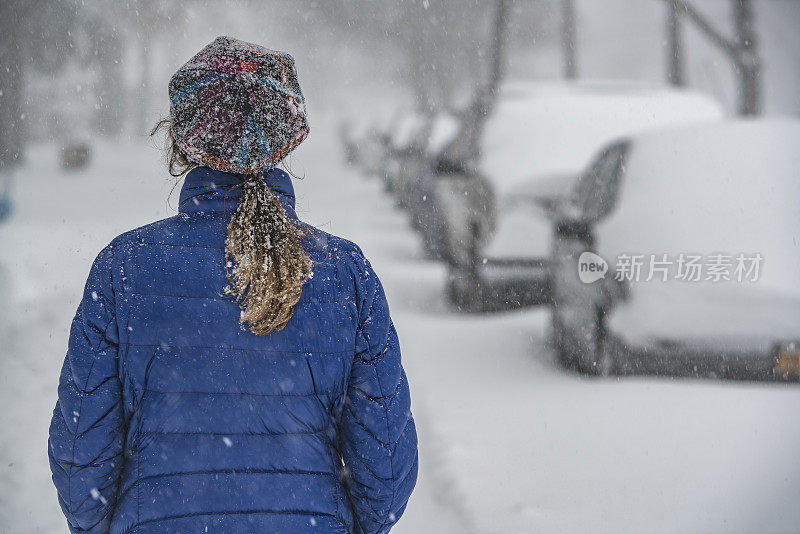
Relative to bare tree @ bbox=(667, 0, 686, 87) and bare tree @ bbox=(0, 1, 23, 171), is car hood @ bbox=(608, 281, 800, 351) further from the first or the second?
bare tree @ bbox=(0, 1, 23, 171)

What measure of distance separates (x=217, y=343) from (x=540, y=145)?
8.30 feet

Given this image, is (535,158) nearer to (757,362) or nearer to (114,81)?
(757,362)

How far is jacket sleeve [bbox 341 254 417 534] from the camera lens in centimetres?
141

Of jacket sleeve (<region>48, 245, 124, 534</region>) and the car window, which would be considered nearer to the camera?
jacket sleeve (<region>48, 245, 124, 534</region>)

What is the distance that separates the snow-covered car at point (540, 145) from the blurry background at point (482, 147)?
11 millimetres

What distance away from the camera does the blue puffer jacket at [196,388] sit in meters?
1.29

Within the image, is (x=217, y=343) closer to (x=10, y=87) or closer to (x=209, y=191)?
(x=209, y=191)

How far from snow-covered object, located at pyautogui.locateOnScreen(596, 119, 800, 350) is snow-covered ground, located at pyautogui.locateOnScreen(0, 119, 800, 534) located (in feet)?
1.10

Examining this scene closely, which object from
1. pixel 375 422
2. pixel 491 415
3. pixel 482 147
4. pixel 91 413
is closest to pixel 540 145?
pixel 482 147

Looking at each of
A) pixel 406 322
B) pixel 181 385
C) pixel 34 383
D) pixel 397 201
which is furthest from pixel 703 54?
pixel 34 383

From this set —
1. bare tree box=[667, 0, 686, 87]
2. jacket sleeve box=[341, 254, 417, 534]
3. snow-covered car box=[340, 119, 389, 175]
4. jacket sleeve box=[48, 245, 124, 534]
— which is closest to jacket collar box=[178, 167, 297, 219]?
jacket sleeve box=[48, 245, 124, 534]

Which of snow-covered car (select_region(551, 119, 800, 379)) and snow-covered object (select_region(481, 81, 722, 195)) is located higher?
snow-covered object (select_region(481, 81, 722, 195))

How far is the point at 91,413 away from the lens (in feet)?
4.33

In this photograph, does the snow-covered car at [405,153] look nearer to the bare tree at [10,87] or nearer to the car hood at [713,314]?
the car hood at [713,314]
